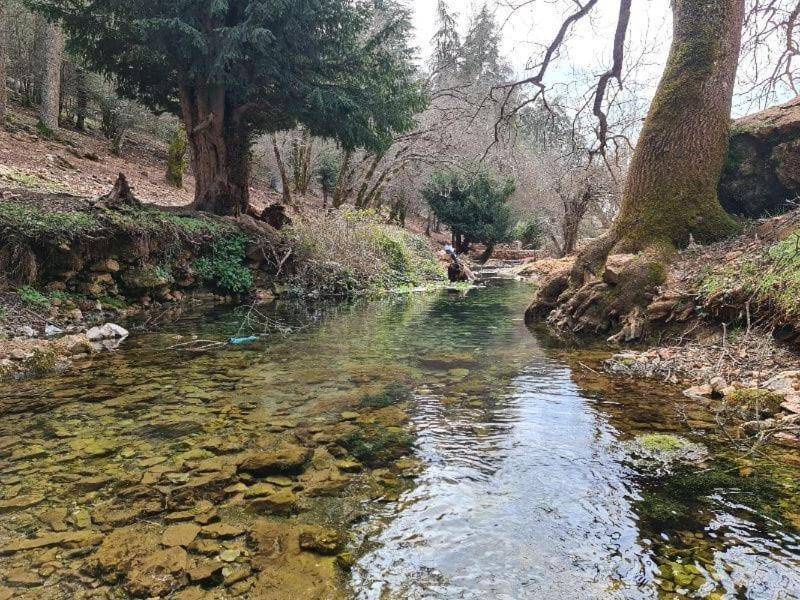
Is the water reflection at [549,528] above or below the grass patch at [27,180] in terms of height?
below

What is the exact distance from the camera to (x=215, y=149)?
43.3 ft

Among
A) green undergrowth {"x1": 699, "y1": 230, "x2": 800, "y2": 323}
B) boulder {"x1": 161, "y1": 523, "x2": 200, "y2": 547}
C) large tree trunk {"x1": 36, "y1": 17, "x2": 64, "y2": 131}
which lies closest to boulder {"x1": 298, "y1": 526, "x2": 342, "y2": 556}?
boulder {"x1": 161, "y1": 523, "x2": 200, "y2": 547}

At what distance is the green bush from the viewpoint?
11.4m

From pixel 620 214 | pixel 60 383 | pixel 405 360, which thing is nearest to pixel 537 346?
pixel 405 360

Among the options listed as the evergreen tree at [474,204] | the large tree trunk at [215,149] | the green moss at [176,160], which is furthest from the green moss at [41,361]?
the evergreen tree at [474,204]

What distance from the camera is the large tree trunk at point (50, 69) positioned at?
16.3 metres

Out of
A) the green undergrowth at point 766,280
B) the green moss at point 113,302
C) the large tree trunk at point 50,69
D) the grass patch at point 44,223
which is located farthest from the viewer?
the large tree trunk at point 50,69

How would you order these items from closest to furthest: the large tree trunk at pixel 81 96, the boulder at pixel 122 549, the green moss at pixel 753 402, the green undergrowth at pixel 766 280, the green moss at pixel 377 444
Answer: the boulder at pixel 122 549 < the green moss at pixel 377 444 < the green moss at pixel 753 402 < the green undergrowth at pixel 766 280 < the large tree trunk at pixel 81 96

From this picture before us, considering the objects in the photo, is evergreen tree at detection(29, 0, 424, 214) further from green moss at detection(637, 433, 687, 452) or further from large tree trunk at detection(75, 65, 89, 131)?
green moss at detection(637, 433, 687, 452)

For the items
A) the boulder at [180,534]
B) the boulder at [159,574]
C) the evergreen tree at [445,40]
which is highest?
the evergreen tree at [445,40]

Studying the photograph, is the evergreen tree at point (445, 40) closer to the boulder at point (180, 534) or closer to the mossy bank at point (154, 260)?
the mossy bank at point (154, 260)

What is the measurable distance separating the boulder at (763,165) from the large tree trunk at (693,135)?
0.29m

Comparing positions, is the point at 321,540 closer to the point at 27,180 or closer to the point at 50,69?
the point at 27,180

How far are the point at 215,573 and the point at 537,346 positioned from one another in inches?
213
